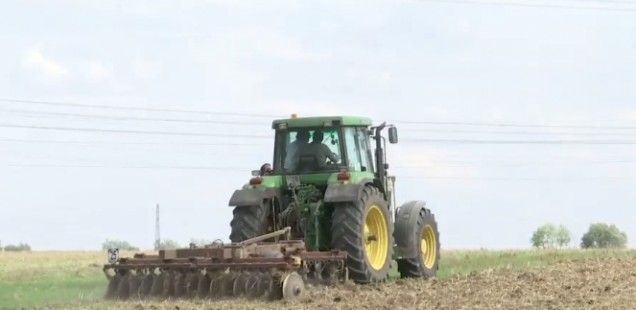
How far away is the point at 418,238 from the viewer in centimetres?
1661

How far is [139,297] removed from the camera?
44.9 feet

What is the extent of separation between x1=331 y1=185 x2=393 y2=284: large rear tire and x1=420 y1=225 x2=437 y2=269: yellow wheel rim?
1.59m

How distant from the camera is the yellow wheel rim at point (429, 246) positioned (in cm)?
1731

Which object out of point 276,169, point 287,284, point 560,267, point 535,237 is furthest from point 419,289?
point 535,237

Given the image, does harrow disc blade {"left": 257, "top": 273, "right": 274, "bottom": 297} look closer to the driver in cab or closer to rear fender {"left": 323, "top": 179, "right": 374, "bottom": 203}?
rear fender {"left": 323, "top": 179, "right": 374, "bottom": 203}

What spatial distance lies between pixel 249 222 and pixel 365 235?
1.76 m

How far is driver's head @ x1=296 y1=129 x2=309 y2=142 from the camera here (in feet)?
52.5

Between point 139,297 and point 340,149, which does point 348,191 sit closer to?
point 340,149

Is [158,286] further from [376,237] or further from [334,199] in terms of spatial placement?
[376,237]

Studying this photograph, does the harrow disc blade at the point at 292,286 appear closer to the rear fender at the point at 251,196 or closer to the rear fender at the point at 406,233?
the rear fender at the point at 251,196

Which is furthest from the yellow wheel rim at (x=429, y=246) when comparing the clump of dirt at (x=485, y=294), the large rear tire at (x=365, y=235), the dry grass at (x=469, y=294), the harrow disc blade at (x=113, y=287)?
the harrow disc blade at (x=113, y=287)

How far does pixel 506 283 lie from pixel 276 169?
13.3 ft

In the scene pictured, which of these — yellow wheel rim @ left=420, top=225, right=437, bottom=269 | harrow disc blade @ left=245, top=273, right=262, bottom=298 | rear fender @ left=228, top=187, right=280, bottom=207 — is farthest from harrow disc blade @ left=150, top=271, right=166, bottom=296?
yellow wheel rim @ left=420, top=225, right=437, bottom=269

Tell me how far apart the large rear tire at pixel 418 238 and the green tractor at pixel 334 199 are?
0.6 inches
